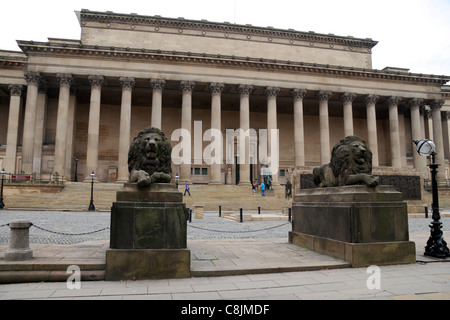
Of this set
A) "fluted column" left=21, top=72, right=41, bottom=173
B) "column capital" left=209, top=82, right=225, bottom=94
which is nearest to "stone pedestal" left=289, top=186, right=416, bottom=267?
"column capital" left=209, top=82, right=225, bottom=94

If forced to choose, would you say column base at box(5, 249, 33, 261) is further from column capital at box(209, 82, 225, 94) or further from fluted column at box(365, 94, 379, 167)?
fluted column at box(365, 94, 379, 167)

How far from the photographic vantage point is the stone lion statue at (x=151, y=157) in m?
6.34

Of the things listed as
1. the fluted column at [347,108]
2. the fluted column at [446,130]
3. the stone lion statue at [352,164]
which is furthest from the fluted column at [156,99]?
the fluted column at [446,130]

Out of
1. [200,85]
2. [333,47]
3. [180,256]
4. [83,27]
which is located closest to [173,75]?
[200,85]

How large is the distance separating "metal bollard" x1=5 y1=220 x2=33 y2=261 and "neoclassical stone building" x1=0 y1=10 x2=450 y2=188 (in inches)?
1190

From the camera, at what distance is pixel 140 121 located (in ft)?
146

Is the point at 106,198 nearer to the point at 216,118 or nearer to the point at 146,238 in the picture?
the point at 216,118

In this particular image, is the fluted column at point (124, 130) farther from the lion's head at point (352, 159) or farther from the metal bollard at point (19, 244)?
the lion's head at point (352, 159)

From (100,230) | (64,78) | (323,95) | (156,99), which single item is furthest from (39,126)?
(323,95)

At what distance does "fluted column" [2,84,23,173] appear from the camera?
116 ft

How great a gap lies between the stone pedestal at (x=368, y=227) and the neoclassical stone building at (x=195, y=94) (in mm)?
30192

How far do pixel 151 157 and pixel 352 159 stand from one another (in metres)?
4.58

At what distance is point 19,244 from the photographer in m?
6.19
